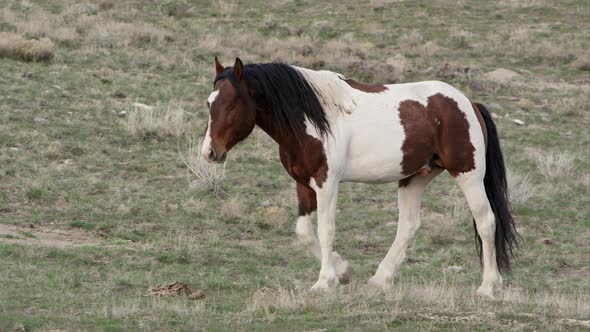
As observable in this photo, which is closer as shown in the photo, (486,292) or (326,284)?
(326,284)

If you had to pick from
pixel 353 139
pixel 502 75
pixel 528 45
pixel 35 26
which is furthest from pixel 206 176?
pixel 528 45

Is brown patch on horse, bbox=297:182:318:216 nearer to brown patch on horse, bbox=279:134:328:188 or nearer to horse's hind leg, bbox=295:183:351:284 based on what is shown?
horse's hind leg, bbox=295:183:351:284

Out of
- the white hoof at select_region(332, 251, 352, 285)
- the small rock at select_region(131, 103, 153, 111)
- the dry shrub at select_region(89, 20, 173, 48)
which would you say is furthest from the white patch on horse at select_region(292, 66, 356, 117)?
the dry shrub at select_region(89, 20, 173, 48)

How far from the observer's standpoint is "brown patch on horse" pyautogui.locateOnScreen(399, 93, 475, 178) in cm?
849

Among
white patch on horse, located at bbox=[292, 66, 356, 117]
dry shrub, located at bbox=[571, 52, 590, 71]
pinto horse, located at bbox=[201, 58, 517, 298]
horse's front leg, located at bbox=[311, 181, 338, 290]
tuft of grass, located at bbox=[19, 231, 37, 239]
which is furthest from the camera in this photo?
dry shrub, located at bbox=[571, 52, 590, 71]

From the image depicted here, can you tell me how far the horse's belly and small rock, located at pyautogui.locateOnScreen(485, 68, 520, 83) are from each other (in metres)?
14.2

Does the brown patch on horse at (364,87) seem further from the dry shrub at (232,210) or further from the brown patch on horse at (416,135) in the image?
the dry shrub at (232,210)

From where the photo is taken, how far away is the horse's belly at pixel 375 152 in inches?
328

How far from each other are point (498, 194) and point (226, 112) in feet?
9.56

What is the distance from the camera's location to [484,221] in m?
8.96

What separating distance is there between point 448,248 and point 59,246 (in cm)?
456

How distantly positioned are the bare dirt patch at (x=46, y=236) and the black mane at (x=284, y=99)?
3201 millimetres

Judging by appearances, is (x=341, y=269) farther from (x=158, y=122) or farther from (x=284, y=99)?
(x=158, y=122)

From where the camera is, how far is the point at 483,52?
27234 mm
